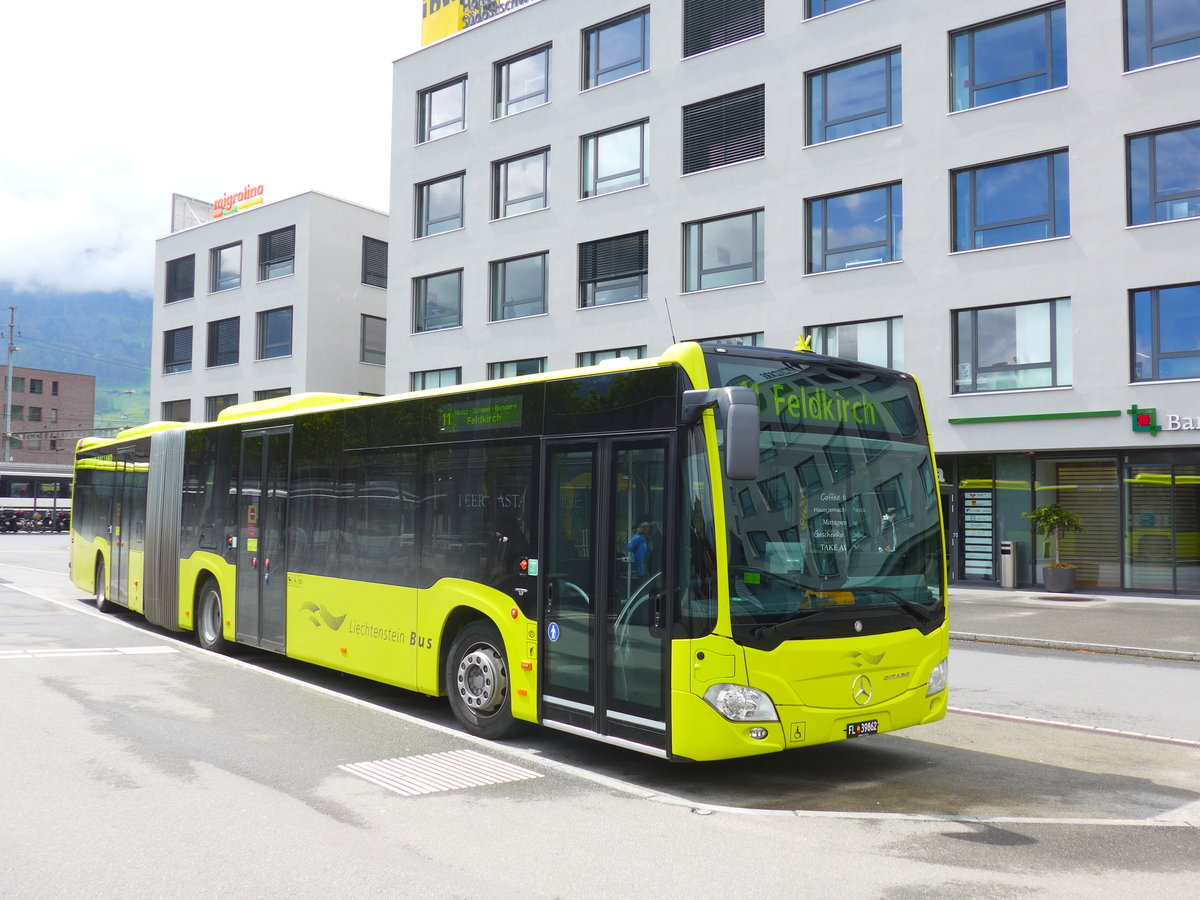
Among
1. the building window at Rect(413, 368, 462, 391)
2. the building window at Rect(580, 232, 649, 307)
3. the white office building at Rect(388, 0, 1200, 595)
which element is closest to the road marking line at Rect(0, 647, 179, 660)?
the white office building at Rect(388, 0, 1200, 595)

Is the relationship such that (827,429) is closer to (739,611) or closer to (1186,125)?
(739,611)

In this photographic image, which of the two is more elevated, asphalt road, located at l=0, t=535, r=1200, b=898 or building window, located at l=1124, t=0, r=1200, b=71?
building window, located at l=1124, t=0, r=1200, b=71

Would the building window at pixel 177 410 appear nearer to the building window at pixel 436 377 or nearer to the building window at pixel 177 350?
the building window at pixel 177 350

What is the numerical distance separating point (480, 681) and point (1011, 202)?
793 inches

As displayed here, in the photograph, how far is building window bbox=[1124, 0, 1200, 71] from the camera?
2156cm

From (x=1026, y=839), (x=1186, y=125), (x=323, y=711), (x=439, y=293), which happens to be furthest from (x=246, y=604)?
(x=439, y=293)

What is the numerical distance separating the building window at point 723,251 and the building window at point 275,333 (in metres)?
20.2

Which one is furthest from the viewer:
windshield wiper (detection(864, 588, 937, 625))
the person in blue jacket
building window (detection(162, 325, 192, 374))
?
building window (detection(162, 325, 192, 374))

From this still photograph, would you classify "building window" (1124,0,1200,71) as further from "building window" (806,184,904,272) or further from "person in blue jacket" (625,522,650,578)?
"person in blue jacket" (625,522,650,578)

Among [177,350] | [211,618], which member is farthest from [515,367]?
[177,350]

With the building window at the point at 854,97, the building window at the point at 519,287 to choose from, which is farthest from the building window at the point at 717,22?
the building window at the point at 519,287

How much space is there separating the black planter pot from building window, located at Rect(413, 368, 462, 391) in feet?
62.6

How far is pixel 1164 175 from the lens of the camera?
2178cm

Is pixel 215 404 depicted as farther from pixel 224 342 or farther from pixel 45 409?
pixel 45 409
